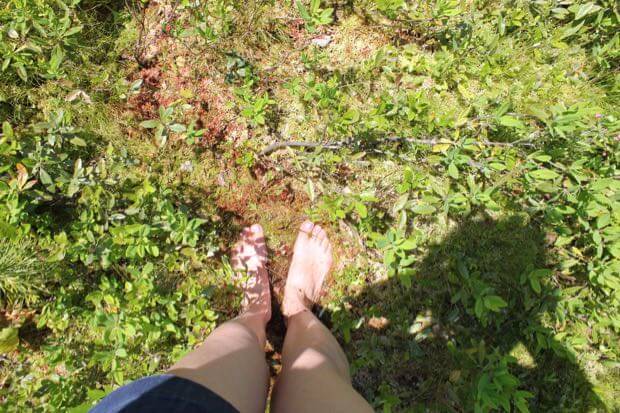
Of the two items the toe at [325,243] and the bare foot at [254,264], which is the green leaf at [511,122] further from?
the bare foot at [254,264]

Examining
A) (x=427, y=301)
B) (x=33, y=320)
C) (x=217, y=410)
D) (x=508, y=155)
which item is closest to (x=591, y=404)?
(x=427, y=301)

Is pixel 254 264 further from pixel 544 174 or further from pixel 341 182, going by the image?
pixel 544 174

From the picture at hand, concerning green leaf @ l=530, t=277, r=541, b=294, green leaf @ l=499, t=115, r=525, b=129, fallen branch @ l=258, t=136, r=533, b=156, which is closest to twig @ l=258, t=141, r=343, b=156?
fallen branch @ l=258, t=136, r=533, b=156

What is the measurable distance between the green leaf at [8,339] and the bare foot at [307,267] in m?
1.69

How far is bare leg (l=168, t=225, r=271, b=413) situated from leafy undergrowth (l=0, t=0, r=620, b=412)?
14 cm

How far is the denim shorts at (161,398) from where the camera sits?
131 cm

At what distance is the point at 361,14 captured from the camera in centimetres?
297

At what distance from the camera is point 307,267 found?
2.74 meters

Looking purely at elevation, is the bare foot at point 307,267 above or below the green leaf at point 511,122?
below

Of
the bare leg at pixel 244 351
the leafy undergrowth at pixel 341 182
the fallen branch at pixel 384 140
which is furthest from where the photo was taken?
the fallen branch at pixel 384 140

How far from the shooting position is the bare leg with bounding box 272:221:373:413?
169cm

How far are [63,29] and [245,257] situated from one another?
1.76 m

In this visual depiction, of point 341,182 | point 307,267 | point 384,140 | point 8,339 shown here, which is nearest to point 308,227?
point 307,267

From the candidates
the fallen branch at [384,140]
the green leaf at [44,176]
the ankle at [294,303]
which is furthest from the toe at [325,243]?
the green leaf at [44,176]
